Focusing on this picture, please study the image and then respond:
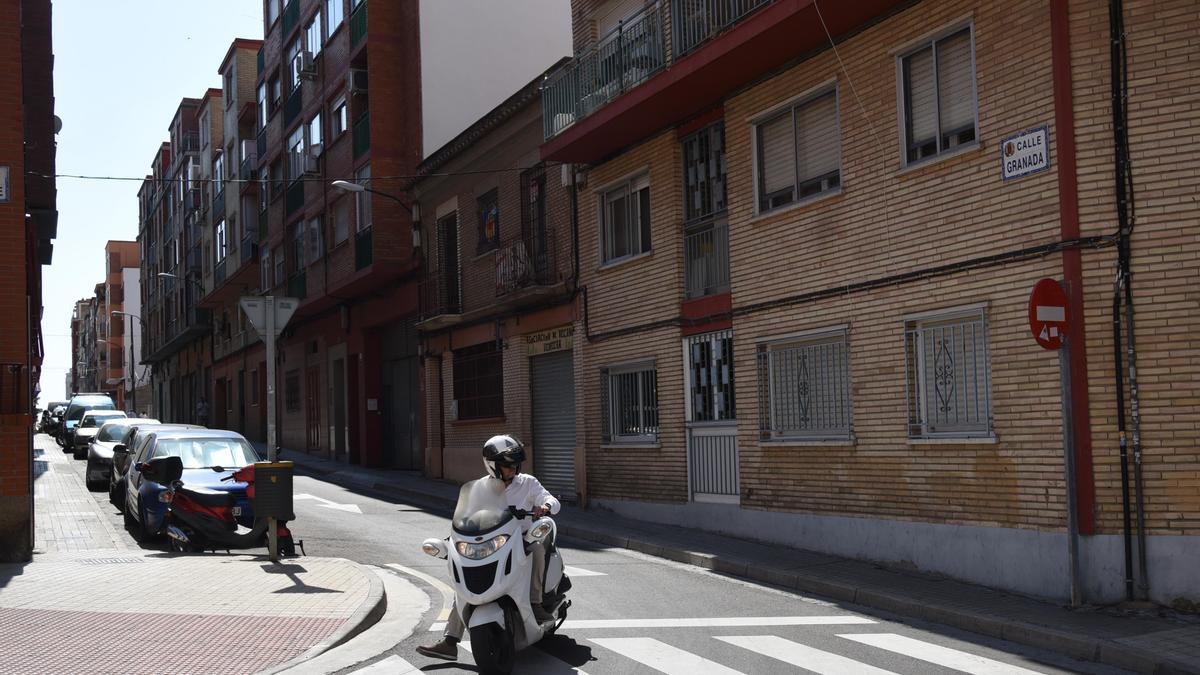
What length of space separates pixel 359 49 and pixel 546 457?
1357 cm

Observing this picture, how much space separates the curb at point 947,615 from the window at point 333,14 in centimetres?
2122

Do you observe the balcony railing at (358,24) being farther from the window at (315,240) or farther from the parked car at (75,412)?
the parked car at (75,412)

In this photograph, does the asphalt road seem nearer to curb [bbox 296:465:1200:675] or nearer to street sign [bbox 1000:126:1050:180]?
curb [bbox 296:465:1200:675]

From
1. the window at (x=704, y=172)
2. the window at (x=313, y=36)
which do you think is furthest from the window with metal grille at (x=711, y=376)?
the window at (x=313, y=36)

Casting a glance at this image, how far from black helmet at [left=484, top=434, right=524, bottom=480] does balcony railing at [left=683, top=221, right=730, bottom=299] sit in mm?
8742

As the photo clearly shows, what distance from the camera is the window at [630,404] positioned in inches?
701

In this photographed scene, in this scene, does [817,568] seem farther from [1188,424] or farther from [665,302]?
[665,302]

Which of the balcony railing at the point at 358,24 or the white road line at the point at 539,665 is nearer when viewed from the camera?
the white road line at the point at 539,665

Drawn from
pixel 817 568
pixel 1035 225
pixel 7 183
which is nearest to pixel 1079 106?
pixel 1035 225

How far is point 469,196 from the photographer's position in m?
24.6

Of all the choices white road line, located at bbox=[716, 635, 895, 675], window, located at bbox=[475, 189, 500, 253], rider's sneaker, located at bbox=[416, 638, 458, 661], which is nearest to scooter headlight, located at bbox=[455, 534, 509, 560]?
rider's sneaker, located at bbox=[416, 638, 458, 661]

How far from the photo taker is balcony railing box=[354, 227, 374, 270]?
93.6ft

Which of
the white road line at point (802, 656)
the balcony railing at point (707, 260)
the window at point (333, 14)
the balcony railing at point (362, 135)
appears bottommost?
the white road line at point (802, 656)

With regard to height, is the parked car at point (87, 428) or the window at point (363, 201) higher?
the window at point (363, 201)
